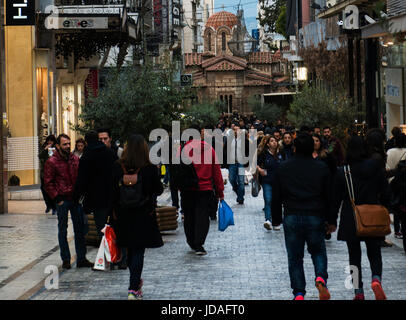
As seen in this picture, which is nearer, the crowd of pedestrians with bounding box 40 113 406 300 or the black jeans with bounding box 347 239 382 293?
the crowd of pedestrians with bounding box 40 113 406 300

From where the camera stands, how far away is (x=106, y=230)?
31.6 feet

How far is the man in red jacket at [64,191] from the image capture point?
11.8 m

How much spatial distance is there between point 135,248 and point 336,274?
9.16ft

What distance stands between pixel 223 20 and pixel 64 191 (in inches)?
5262

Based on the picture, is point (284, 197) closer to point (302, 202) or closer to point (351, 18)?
point (302, 202)

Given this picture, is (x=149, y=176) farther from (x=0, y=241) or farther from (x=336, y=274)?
(x=0, y=241)

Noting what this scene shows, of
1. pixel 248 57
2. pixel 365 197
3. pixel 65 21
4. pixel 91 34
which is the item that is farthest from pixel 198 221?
pixel 248 57

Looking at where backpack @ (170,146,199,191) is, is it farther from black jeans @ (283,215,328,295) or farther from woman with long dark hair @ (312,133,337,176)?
black jeans @ (283,215,328,295)

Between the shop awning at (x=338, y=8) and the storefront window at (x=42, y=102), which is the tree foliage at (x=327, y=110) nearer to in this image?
the shop awning at (x=338, y=8)

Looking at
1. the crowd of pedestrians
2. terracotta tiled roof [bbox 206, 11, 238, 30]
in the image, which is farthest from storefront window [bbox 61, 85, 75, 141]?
terracotta tiled roof [bbox 206, 11, 238, 30]

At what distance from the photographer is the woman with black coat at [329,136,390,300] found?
29.4ft

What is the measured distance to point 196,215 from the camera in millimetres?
13266

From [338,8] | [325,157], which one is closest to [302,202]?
[325,157]

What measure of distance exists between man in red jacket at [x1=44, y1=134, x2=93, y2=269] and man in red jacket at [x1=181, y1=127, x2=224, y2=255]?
1827 millimetres
